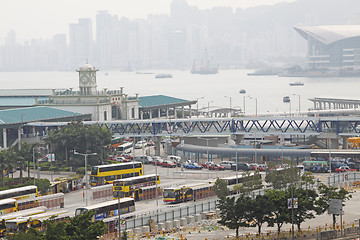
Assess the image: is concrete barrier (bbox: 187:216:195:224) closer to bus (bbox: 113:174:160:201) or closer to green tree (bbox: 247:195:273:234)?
green tree (bbox: 247:195:273:234)

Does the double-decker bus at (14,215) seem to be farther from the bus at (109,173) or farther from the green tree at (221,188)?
the green tree at (221,188)

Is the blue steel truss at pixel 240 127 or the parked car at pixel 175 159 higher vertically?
the blue steel truss at pixel 240 127

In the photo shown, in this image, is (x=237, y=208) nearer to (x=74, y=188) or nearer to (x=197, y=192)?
(x=197, y=192)

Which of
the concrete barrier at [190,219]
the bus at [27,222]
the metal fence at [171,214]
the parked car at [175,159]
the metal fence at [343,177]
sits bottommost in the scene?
the concrete barrier at [190,219]

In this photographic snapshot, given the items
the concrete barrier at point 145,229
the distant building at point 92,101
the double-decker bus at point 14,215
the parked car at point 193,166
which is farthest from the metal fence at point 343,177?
the distant building at point 92,101

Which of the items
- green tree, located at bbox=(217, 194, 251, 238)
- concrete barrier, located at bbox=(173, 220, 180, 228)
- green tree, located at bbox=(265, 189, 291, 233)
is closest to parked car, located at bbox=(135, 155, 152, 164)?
concrete barrier, located at bbox=(173, 220, 180, 228)

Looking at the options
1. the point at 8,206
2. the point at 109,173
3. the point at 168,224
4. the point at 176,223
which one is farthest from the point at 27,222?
the point at 109,173
